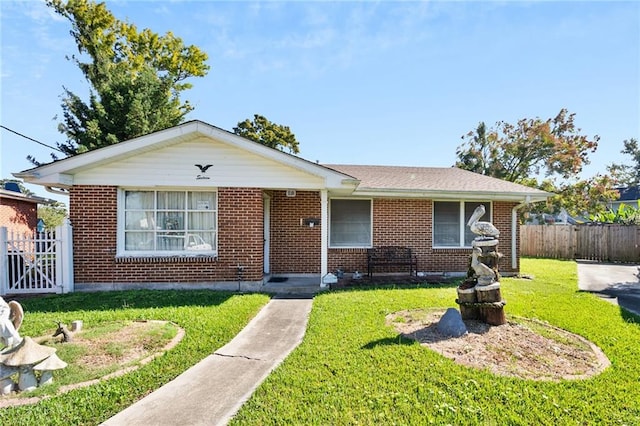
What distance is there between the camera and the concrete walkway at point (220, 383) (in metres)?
2.89

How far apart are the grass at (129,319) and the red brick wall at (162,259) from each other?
590 mm

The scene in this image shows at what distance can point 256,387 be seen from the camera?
3.39m

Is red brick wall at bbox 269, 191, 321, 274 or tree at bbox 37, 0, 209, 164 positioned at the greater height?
tree at bbox 37, 0, 209, 164

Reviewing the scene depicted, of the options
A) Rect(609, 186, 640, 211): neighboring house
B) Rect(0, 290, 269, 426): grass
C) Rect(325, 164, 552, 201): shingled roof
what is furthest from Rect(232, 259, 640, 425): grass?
Rect(609, 186, 640, 211): neighboring house

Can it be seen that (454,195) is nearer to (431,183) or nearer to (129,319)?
(431,183)

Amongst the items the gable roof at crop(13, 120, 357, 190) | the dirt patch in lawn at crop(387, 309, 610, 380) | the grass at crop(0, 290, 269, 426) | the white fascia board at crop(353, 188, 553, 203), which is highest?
the gable roof at crop(13, 120, 357, 190)

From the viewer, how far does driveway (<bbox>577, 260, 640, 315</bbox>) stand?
754 centimetres

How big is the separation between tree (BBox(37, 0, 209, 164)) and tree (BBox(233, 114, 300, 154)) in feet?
18.7

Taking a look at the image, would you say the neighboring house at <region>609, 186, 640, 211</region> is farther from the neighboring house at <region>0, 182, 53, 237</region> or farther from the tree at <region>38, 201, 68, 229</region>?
the tree at <region>38, 201, 68, 229</region>

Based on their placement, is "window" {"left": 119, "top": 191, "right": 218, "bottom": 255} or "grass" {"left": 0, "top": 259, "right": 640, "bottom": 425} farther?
"window" {"left": 119, "top": 191, "right": 218, "bottom": 255}

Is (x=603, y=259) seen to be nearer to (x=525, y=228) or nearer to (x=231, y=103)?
(x=525, y=228)

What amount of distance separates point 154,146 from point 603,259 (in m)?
20.7

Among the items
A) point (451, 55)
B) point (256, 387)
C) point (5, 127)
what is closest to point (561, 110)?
point (451, 55)

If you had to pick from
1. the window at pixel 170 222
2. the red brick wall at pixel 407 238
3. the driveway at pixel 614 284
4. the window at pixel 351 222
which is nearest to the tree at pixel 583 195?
the driveway at pixel 614 284
